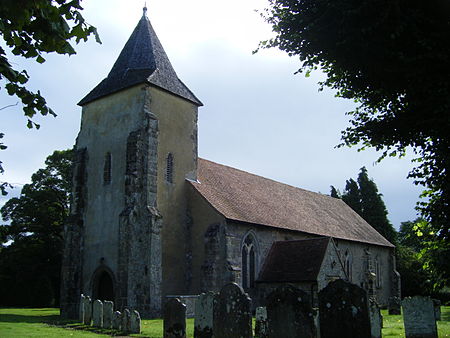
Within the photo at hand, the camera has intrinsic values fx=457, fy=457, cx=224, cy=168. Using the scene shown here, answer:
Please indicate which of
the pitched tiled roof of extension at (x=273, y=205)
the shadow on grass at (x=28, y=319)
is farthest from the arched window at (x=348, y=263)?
the shadow on grass at (x=28, y=319)

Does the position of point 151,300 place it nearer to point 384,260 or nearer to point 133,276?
point 133,276

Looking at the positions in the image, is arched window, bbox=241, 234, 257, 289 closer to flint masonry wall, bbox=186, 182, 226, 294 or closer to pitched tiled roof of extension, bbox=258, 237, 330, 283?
pitched tiled roof of extension, bbox=258, 237, 330, 283

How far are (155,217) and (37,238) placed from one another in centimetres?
2107

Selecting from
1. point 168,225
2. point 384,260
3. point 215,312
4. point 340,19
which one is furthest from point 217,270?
point 384,260

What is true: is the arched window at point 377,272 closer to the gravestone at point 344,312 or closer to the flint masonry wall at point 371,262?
the flint masonry wall at point 371,262

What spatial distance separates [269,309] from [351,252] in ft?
93.3

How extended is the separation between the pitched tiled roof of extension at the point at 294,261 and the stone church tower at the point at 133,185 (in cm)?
505

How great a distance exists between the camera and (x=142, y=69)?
26.3 meters

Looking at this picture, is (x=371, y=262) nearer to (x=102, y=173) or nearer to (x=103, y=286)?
(x=103, y=286)

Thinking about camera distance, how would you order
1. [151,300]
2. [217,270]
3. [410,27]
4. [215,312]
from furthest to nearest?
[217,270]
[151,300]
[410,27]
[215,312]

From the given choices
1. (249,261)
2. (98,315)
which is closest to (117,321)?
(98,315)

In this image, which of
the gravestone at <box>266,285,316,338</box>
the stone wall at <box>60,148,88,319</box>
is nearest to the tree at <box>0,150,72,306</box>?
the stone wall at <box>60,148,88,319</box>

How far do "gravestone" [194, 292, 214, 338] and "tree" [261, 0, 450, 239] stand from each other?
6627 mm

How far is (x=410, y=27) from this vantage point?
11.7 meters
